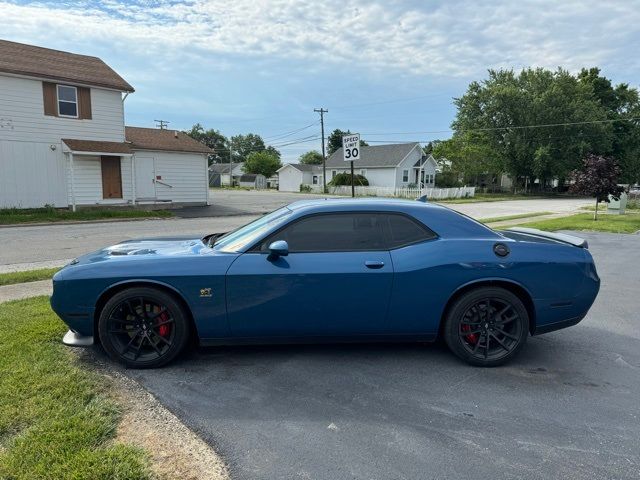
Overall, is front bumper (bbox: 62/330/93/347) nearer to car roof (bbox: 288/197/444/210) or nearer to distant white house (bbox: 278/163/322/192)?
car roof (bbox: 288/197/444/210)

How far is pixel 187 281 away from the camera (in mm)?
3715

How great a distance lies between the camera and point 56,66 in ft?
66.3

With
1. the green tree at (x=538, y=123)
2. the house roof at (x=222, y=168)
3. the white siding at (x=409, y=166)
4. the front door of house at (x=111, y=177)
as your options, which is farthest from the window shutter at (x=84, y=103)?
the house roof at (x=222, y=168)

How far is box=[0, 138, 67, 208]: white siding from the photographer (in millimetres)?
18453

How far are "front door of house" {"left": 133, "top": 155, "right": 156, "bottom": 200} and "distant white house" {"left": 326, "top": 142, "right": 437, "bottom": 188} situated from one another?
1229 inches

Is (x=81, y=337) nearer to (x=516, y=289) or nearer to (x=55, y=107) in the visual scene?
(x=516, y=289)

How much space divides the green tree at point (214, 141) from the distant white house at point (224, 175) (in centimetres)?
1706

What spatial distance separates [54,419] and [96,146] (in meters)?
20.0

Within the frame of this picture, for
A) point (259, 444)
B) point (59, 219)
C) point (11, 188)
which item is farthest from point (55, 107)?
point (259, 444)

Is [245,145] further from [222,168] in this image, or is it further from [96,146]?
[96,146]

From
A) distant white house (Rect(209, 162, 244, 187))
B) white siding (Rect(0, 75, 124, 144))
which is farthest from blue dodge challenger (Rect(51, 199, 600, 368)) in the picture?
distant white house (Rect(209, 162, 244, 187))

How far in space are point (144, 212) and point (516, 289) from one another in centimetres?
1899

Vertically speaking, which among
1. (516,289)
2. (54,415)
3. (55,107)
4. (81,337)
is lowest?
(54,415)

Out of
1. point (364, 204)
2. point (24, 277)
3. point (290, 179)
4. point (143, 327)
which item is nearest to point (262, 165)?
point (290, 179)
